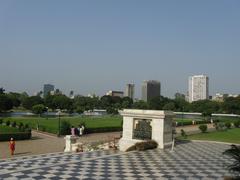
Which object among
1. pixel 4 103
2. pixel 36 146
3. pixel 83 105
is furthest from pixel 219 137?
pixel 83 105

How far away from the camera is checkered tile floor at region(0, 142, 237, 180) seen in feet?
51.0

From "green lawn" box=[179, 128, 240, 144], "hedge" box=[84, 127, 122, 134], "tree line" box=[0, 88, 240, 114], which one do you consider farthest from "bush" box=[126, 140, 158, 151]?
"tree line" box=[0, 88, 240, 114]

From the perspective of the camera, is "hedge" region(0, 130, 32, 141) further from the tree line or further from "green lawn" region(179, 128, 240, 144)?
the tree line

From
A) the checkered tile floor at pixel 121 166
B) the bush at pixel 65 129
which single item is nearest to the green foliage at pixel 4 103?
the bush at pixel 65 129

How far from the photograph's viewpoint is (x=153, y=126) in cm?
2472

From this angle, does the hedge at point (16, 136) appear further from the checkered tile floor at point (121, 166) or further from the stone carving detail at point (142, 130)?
the stone carving detail at point (142, 130)

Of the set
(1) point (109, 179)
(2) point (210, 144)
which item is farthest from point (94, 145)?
(1) point (109, 179)

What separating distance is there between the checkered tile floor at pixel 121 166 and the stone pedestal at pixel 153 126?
1426 mm

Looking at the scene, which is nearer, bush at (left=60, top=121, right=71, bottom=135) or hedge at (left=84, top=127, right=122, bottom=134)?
bush at (left=60, top=121, right=71, bottom=135)

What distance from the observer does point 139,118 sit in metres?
25.1

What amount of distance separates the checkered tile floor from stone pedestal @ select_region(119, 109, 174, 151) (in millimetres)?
1426

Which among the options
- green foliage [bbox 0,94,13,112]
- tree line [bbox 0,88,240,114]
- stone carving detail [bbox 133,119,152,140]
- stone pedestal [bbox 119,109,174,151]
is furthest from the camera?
tree line [bbox 0,88,240,114]

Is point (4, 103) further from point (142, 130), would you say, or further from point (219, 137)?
point (142, 130)

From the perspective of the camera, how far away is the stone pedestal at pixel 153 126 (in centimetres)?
2436
